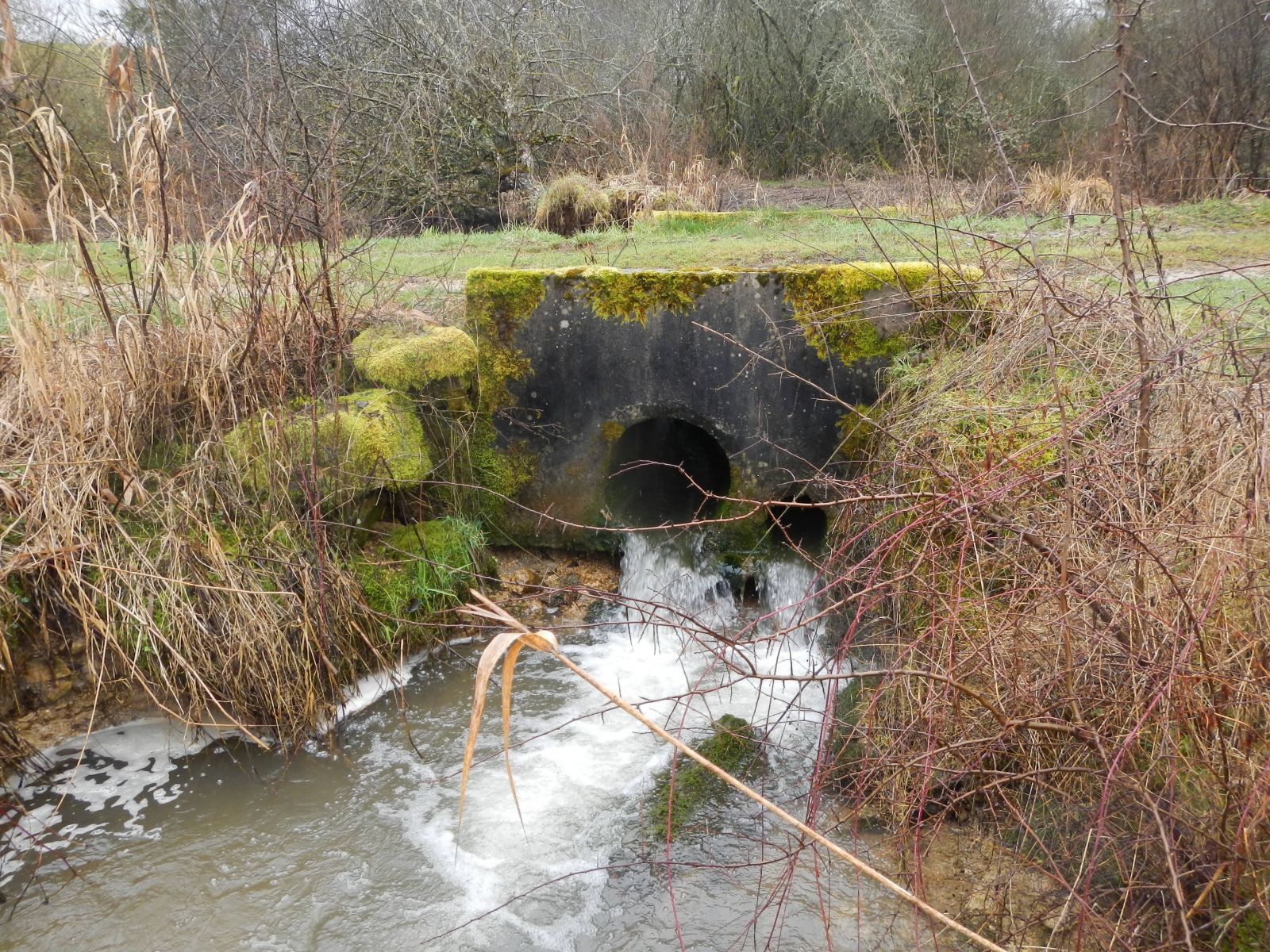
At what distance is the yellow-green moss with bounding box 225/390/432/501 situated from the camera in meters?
4.29

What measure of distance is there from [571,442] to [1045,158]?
1145 centimetres

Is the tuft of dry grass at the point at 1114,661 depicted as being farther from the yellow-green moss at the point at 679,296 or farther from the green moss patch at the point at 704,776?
the yellow-green moss at the point at 679,296

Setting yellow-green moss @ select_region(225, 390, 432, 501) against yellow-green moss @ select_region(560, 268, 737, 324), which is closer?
yellow-green moss @ select_region(225, 390, 432, 501)

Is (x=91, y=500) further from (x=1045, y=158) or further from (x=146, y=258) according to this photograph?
(x=1045, y=158)

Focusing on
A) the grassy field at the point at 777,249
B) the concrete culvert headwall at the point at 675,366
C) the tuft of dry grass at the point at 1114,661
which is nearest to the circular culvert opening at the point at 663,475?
the concrete culvert headwall at the point at 675,366

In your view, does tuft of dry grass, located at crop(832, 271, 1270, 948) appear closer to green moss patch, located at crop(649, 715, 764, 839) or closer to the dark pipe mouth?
green moss patch, located at crop(649, 715, 764, 839)

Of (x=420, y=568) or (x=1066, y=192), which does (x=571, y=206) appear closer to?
(x=1066, y=192)

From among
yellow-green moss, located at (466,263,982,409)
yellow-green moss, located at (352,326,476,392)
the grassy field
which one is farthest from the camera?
yellow-green moss, located at (352,326,476,392)

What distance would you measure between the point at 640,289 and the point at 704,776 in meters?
2.83

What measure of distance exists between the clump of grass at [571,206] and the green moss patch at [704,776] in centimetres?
719

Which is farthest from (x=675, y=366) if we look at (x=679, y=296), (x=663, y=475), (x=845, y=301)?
(x=663, y=475)

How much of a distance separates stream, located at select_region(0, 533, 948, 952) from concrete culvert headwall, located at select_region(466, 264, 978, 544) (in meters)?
1.36

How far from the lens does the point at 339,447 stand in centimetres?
455

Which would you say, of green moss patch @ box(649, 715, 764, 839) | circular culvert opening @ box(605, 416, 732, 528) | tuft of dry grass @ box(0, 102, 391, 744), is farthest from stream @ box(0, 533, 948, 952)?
circular culvert opening @ box(605, 416, 732, 528)
